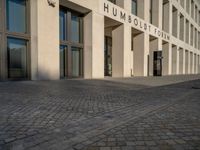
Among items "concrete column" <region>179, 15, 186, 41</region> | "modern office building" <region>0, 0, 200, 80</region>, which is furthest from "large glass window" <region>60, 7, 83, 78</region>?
"concrete column" <region>179, 15, 186, 41</region>

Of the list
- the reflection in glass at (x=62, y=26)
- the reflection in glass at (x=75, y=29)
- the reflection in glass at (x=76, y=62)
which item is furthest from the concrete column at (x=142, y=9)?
the reflection in glass at (x=62, y=26)

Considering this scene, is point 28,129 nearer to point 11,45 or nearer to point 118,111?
point 118,111

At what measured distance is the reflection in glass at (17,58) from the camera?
34.2 feet

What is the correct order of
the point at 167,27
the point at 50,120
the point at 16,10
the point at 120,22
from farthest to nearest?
the point at 167,27 → the point at 120,22 → the point at 16,10 → the point at 50,120

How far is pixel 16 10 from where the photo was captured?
10.9 metres

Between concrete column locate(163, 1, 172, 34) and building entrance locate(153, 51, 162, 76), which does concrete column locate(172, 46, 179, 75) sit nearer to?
concrete column locate(163, 1, 172, 34)

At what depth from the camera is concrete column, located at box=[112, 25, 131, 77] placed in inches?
709

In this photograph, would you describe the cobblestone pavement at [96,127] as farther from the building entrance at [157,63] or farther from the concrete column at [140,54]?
the building entrance at [157,63]

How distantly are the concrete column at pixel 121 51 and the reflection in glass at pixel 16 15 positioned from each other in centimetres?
935

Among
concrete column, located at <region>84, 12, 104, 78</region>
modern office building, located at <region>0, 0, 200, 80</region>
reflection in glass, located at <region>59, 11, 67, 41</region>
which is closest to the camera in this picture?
modern office building, located at <region>0, 0, 200, 80</region>

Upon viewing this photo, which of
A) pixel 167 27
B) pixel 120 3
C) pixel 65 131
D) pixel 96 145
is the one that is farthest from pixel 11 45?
pixel 167 27

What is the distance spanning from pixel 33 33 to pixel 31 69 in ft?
6.80

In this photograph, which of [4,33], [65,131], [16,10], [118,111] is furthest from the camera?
[16,10]

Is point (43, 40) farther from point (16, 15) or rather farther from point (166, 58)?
point (166, 58)
